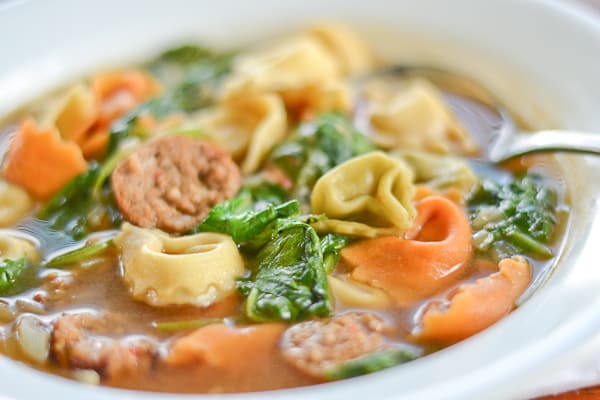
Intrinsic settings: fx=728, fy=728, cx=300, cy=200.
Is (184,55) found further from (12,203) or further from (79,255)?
(79,255)

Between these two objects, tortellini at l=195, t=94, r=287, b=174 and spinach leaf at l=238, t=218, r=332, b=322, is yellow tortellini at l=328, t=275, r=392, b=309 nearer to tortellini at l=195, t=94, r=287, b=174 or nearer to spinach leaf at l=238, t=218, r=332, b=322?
spinach leaf at l=238, t=218, r=332, b=322

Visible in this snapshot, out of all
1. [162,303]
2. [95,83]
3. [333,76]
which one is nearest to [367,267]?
[162,303]

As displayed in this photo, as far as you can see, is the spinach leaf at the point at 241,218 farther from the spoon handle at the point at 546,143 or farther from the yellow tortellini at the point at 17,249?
the spoon handle at the point at 546,143

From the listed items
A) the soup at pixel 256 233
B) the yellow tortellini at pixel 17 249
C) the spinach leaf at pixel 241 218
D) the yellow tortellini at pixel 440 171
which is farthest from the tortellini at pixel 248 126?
the yellow tortellini at pixel 17 249

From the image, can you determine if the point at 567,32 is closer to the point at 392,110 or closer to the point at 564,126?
the point at 564,126

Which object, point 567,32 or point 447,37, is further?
point 447,37

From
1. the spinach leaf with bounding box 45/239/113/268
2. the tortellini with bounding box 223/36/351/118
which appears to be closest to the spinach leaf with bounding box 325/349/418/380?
the spinach leaf with bounding box 45/239/113/268
